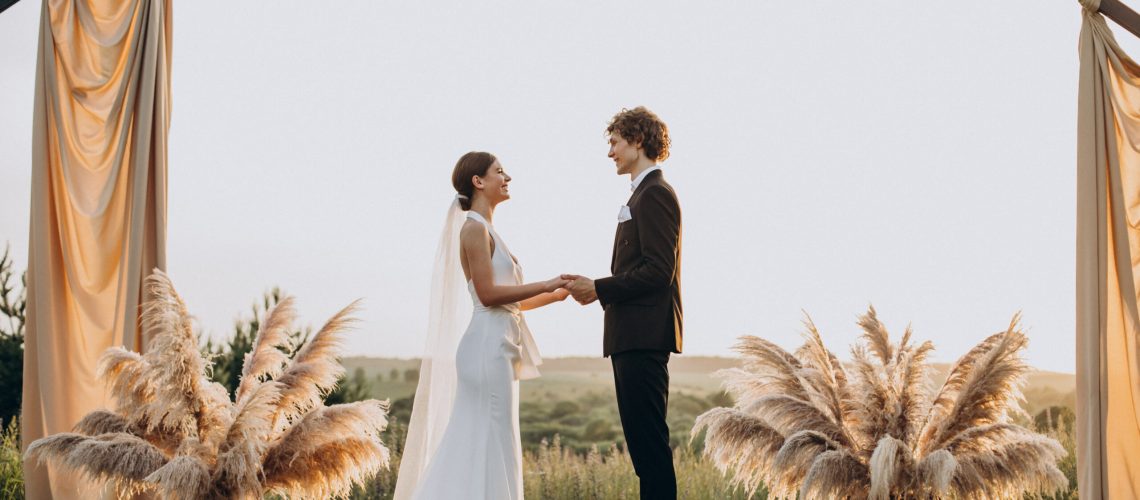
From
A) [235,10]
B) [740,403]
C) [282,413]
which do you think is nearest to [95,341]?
[282,413]

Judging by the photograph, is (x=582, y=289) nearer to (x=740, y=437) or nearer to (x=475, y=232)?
(x=475, y=232)

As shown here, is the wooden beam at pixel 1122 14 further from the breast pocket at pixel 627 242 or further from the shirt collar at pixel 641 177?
the breast pocket at pixel 627 242

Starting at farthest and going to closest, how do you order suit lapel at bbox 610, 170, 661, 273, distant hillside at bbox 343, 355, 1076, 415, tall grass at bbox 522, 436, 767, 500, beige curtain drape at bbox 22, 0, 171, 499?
distant hillside at bbox 343, 355, 1076, 415 < tall grass at bbox 522, 436, 767, 500 < beige curtain drape at bbox 22, 0, 171, 499 < suit lapel at bbox 610, 170, 661, 273

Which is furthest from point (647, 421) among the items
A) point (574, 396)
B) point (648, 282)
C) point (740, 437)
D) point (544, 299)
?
point (574, 396)

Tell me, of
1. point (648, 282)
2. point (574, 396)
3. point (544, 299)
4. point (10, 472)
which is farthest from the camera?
point (574, 396)

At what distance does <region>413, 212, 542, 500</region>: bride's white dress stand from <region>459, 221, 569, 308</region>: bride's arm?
5 centimetres

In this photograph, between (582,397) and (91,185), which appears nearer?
(91,185)

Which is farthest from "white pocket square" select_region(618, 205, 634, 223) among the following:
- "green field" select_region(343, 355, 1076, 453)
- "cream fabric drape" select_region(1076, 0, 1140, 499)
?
"green field" select_region(343, 355, 1076, 453)

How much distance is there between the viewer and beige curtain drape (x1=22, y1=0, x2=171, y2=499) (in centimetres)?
419

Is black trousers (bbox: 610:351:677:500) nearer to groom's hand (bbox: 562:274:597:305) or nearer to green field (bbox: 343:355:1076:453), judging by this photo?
groom's hand (bbox: 562:274:597:305)

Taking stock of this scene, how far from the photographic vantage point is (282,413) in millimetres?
3510

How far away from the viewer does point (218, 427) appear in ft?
Answer: 11.2

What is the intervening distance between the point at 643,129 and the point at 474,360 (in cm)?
112

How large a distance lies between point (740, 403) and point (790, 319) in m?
2.60
